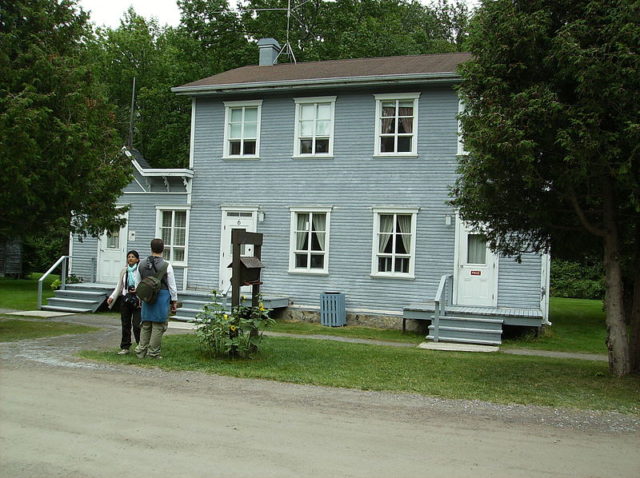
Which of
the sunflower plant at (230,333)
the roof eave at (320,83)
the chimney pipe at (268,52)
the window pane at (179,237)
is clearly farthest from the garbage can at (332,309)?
the chimney pipe at (268,52)

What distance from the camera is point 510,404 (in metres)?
8.22

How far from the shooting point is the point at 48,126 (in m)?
13.0

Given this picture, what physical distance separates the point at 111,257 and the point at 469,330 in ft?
40.3

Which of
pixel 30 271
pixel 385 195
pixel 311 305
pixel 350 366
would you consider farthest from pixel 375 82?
pixel 30 271

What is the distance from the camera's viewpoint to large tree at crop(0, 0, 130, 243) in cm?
1218

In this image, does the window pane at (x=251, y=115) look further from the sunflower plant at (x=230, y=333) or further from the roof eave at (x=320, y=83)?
the sunflower plant at (x=230, y=333)

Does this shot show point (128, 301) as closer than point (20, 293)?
Yes

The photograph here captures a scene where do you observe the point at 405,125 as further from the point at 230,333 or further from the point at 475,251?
the point at 230,333

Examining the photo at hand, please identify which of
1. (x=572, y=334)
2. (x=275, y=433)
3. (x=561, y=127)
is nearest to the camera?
(x=275, y=433)

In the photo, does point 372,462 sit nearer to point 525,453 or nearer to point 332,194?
point 525,453

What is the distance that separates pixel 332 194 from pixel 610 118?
1046cm

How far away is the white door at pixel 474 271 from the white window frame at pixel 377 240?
118 centimetres

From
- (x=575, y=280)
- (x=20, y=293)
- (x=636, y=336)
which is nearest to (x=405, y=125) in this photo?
(x=636, y=336)

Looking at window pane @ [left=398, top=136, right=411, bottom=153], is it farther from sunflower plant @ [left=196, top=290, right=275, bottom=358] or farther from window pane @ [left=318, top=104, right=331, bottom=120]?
sunflower plant @ [left=196, top=290, right=275, bottom=358]
